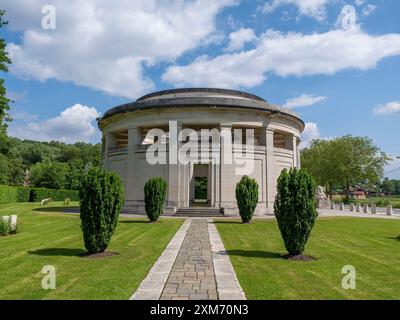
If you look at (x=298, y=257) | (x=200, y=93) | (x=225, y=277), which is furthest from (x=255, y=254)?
(x=200, y=93)

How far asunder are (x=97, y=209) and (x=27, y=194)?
45.7 m

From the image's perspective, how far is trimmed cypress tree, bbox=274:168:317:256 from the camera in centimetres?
1000

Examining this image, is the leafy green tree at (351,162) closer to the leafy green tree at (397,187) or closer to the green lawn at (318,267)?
the green lawn at (318,267)

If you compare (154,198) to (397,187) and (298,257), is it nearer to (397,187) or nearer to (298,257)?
(298,257)

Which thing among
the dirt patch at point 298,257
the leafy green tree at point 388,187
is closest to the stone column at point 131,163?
the dirt patch at point 298,257

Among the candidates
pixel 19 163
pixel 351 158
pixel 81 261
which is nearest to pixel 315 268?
pixel 81 261

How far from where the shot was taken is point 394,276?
7.94m

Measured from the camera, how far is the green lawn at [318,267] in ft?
21.5

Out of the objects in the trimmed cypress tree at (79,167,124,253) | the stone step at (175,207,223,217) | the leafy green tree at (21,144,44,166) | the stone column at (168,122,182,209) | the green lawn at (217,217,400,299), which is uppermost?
the leafy green tree at (21,144,44,166)

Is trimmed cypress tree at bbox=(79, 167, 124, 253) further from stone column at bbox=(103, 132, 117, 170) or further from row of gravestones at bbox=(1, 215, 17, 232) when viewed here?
stone column at bbox=(103, 132, 117, 170)

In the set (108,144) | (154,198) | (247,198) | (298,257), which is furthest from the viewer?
(108,144)

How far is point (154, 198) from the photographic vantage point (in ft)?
66.3

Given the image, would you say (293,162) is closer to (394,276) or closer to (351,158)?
(394,276)

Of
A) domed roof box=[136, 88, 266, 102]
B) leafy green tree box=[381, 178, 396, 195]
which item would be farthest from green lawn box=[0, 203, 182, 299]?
leafy green tree box=[381, 178, 396, 195]
